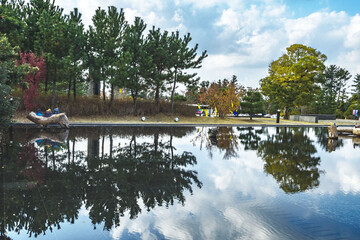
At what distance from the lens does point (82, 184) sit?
6125 millimetres

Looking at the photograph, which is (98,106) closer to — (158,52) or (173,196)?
(158,52)

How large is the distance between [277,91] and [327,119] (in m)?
9.24

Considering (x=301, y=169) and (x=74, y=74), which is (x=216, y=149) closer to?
(x=301, y=169)

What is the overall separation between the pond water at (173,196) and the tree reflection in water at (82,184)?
0.02 meters

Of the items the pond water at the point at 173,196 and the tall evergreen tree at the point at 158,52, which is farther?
the tall evergreen tree at the point at 158,52

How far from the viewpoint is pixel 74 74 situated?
24422 mm

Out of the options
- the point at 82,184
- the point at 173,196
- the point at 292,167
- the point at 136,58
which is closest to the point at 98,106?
the point at 136,58

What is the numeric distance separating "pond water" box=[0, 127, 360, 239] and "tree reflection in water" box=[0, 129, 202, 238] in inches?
0.8

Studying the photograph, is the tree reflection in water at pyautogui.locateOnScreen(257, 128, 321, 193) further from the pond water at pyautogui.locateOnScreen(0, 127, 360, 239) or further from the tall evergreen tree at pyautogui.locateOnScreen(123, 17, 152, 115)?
the tall evergreen tree at pyautogui.locateOnScreen(123, 17, 152, 115)

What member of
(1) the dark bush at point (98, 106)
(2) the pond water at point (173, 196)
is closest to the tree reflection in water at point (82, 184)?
(2) the pond water at point (173, 196)

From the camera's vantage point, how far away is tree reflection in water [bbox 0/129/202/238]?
4.55 metres

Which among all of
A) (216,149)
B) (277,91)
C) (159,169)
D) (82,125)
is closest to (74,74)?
(82,125)

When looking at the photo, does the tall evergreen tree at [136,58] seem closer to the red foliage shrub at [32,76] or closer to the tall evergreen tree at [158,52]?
the tall evergreen tree at [158,52]

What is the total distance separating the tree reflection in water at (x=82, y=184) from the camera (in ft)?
14.9
